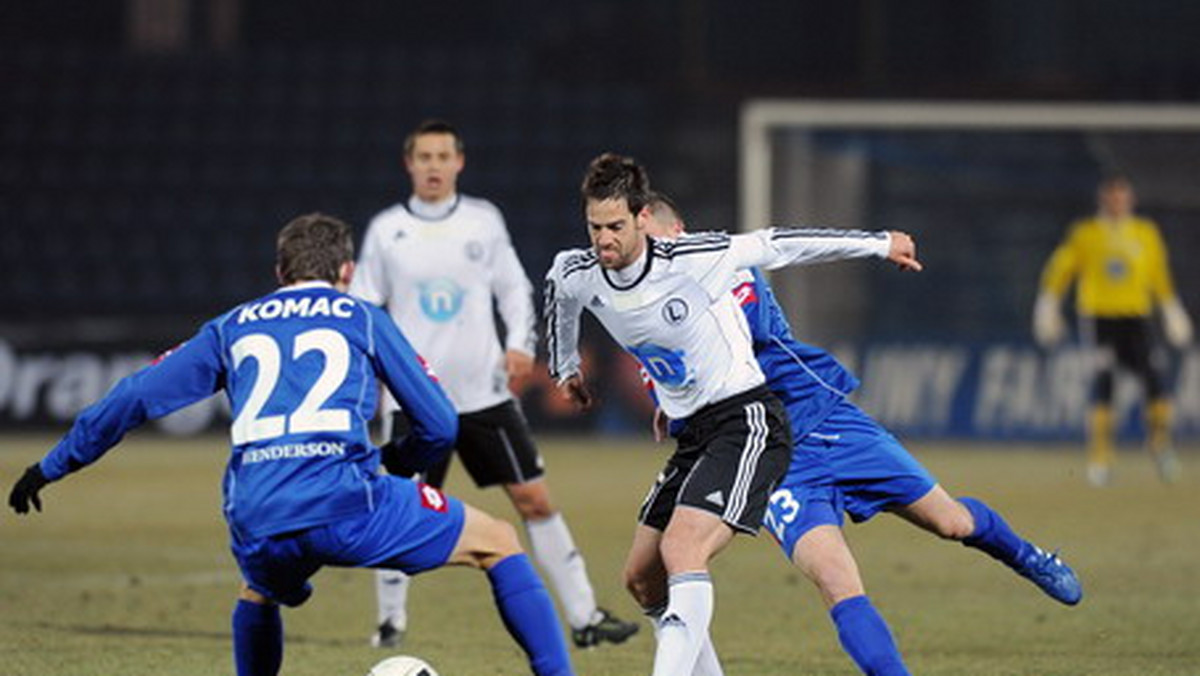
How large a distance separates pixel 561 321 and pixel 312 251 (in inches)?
42.8

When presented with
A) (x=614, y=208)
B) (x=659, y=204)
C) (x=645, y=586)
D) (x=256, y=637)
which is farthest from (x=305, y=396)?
(x=659, y=204)

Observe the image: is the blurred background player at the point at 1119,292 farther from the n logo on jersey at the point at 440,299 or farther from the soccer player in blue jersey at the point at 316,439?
the soccer player in blue jersey at the point at 316,439

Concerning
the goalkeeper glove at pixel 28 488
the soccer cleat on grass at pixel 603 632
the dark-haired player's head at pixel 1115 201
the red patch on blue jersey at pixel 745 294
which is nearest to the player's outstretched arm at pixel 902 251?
the red patch on blue jersey at pixel 745 294

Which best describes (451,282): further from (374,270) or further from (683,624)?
A: (683,624)

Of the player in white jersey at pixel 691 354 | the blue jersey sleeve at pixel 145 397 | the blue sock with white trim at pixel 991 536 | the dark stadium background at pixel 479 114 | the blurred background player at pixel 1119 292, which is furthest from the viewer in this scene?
the dark stadium background at pixel 479 114

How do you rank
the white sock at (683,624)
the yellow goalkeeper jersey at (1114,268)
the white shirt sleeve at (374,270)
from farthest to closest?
the yellow goalkeeper jersey at (1114,268)
the white shirt sleeve at (374,270)
the white sock at (683,624)

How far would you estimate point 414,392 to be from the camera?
21.3 ft

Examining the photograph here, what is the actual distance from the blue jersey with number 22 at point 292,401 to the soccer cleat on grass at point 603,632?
9.04 feet

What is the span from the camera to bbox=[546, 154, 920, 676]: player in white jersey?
679 cm

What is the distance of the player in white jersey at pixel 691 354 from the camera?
6.79 m

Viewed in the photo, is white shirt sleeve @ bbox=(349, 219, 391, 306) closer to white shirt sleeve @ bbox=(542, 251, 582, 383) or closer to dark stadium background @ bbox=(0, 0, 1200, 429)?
white shirt sleeve @ bbox=(542, 251, 582, 383)

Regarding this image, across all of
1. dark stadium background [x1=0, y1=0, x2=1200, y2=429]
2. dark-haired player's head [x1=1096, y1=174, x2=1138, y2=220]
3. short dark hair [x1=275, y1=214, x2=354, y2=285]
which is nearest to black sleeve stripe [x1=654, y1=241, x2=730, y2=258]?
short dark hair [x1=275, y1=214, x2=354, y2=285]

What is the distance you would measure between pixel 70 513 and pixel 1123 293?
7.90 metres

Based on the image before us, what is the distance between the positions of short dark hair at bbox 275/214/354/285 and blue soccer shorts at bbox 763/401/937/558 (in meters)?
1.50
